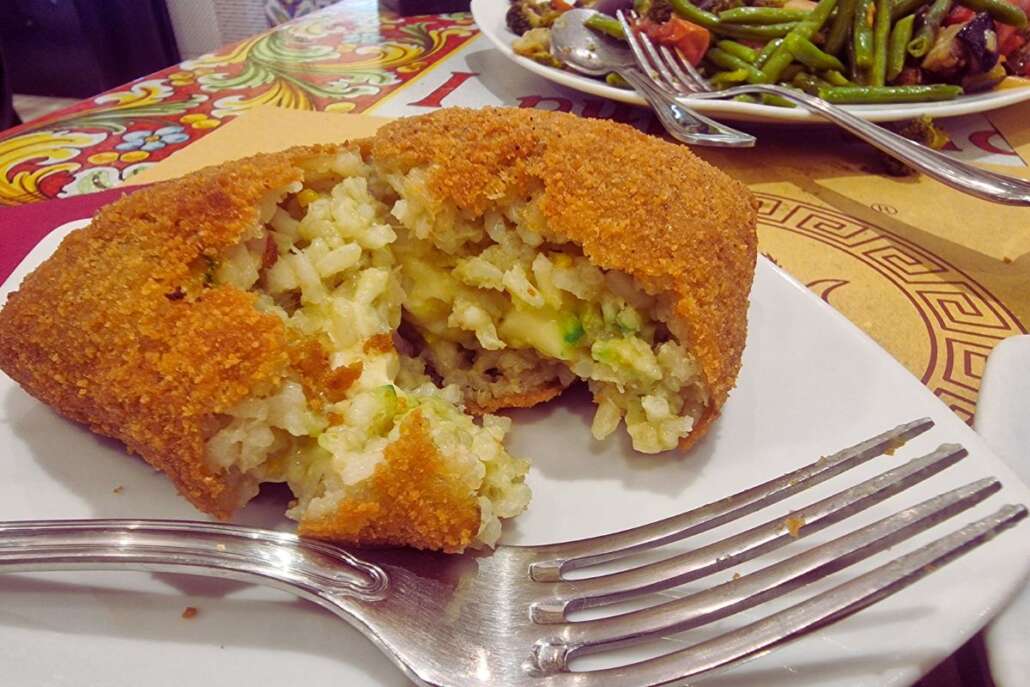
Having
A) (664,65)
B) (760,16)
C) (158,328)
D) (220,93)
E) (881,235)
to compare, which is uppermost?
(158,328)

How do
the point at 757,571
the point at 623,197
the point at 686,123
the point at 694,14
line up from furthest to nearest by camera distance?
the point at 694,14, the point at 686,123, the point at 623,197, the point at 757,571

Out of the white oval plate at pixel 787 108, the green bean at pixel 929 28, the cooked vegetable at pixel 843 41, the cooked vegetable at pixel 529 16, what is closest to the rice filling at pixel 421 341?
the white oval plate at pixel 787 108

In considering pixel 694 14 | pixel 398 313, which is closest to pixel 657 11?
pixel 694 14

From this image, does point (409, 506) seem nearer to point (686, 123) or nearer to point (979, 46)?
point (686, 123)

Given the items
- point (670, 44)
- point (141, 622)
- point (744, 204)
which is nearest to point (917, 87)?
point (670, 44)

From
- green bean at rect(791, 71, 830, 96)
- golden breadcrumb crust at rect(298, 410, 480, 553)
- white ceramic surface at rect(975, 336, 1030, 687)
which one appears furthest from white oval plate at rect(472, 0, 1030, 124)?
golden breadcrumb crust at rect(298, 410, 480, 553)

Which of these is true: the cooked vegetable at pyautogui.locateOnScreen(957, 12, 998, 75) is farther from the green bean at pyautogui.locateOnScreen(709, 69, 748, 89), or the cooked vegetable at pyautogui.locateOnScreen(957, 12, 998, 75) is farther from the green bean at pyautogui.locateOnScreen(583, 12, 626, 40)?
the green bean at pyautogui.locateOnScreen(583, 12, 626, 40)

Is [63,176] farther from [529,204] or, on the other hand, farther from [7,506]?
[529,204]
